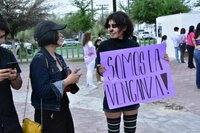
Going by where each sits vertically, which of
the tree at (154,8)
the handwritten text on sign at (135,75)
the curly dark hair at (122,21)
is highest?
the tree at (154,8)

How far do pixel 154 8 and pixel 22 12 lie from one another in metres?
14.4

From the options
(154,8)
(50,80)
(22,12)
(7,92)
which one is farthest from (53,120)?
(154,8)

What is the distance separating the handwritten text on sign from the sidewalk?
6.59ft

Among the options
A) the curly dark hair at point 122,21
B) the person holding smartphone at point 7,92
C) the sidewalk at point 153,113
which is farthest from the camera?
the sidewalk at point 153,113

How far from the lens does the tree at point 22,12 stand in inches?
849

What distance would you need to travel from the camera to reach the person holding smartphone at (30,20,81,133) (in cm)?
294

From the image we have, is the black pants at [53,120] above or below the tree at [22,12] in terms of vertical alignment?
below

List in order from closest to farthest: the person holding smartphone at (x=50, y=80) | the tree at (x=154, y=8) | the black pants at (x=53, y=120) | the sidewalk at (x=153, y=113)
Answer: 1. the person holding smartphone at (x=50, y=80)
2. the black pants at (x=53, y=120)
3. the sidewalk at (x=153, y=113)
4. the tree at (x=154, y=8)

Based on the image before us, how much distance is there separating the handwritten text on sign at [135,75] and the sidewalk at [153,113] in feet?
6.59

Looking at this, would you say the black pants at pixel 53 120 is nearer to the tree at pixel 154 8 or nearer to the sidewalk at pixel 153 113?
the sidewalk at pixel 153 113

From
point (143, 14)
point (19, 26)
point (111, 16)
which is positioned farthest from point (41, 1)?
point (111, 16)

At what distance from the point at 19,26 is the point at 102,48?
65.8ft

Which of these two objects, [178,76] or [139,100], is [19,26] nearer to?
[178,76]

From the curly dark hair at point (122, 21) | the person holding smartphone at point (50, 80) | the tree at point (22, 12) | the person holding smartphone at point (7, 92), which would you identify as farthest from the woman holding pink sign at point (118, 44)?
the tree at point (22, 12)
